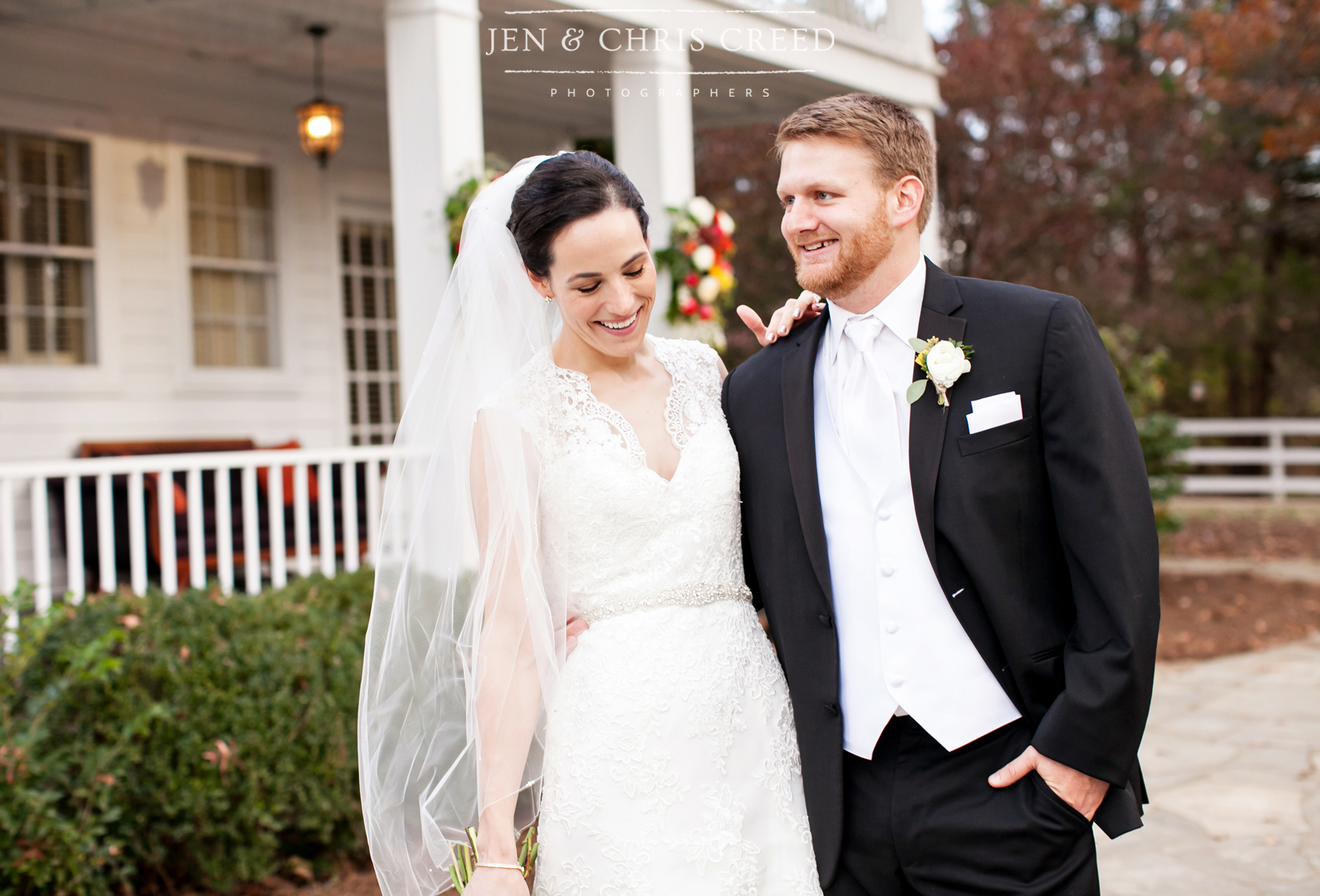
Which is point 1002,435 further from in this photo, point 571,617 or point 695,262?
point 695,262

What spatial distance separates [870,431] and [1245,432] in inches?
725

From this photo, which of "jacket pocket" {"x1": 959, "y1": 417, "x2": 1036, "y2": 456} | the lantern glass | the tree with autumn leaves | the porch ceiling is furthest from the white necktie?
the tree with autumn leaves

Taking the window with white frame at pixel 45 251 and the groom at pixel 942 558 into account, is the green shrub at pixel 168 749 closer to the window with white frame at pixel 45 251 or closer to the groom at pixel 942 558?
the groom at pixel 942 558

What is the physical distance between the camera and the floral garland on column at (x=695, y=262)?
720 cm

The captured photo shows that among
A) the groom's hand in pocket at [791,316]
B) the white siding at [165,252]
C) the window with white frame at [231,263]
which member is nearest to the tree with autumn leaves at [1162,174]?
the white siding at [165,252]

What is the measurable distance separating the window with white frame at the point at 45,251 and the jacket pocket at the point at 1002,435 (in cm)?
755

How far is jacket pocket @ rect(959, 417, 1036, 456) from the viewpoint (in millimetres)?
2182

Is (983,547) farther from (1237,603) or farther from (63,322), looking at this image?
(1237,603)

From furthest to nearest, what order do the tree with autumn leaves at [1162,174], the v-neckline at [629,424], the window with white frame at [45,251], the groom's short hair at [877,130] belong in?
the tree with autumn leaves at [1162,174], the window with white frame at [45,251], the v-neckline at [629,424], the groom's short hair at [877,130]

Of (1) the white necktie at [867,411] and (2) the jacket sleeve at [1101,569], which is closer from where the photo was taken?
(2) the jacket sleeve at [1101,569]

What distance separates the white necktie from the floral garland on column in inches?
190

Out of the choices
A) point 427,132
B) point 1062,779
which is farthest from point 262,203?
point 1062,779

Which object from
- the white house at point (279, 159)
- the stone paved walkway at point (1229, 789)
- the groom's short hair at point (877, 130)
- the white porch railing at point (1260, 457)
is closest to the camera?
the groom's short hair at point (877, 130)

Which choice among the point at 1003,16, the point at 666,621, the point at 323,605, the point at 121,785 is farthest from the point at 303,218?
the point at 1003,16
